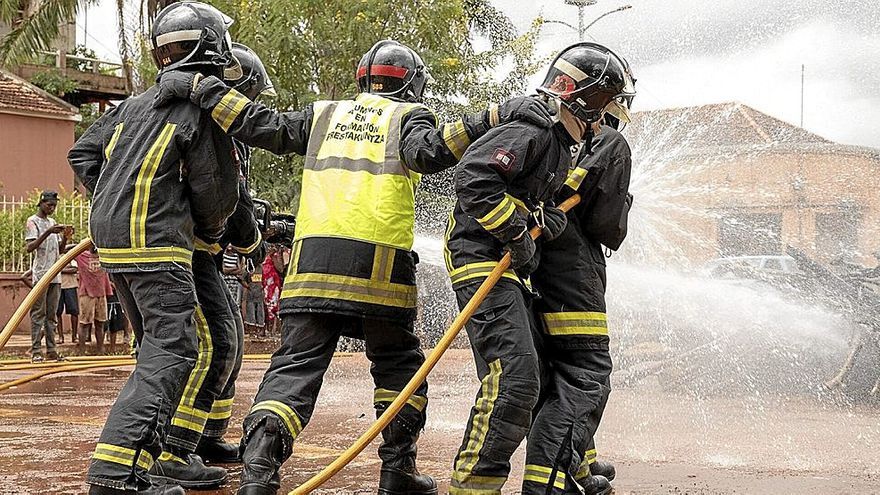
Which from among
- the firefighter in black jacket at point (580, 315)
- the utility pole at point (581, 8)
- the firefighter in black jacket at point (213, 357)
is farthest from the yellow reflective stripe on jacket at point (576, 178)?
the utility pole at point (581, 8)

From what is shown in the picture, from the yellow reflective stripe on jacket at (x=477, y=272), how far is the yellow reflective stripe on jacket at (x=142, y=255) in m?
1.18

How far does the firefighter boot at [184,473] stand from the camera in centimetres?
502

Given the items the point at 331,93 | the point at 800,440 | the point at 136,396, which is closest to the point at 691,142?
the point at 800,440

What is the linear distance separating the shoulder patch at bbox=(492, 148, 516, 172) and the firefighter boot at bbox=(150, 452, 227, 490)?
2068mm

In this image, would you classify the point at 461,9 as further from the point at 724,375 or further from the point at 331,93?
the point at 724,375

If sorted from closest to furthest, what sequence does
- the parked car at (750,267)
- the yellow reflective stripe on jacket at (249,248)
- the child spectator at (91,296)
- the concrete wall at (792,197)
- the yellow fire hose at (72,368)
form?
the yellow reflective stripe on jacket at (249,248) < the yellow fire hose at (72,368) < the parked car at (750,267) < the concrete wall at (792,197) < the child spectator at (91,296)

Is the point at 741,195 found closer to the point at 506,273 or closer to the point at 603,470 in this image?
the point at 603,470

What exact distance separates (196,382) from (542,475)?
68.9 inches

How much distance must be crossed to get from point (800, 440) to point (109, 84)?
26.0m

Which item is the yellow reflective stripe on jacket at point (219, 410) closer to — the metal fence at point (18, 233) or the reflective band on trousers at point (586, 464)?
the reflective band on trousers at point (586, 464)

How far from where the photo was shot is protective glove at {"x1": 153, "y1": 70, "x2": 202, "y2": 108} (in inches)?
182

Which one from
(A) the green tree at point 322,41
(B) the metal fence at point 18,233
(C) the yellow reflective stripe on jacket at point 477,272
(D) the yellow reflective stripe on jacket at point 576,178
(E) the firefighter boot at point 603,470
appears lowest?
(B) the metal fence at point 18,233

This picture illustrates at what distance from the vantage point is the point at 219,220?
4.86m

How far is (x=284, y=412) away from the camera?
4367 millimetres
